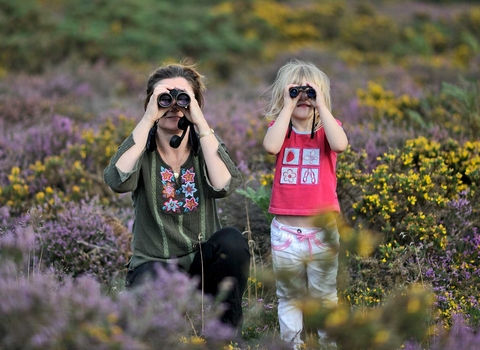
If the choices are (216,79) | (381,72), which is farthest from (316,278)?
(216,79)

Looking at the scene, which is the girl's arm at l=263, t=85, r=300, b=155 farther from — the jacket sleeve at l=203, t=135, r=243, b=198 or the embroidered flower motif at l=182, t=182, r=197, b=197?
the embroidered flower motif at l=182, t=182, r=197, b=197

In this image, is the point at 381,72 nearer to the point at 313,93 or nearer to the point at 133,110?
the point at 133,110

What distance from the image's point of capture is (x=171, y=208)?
3449mm

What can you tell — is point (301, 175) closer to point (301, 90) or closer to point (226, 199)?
point (301, 90)

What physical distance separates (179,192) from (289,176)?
618 mm

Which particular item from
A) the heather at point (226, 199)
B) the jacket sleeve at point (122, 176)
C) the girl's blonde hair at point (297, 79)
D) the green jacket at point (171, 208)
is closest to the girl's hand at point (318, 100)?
the girl's blonde hair at point (297, 79)

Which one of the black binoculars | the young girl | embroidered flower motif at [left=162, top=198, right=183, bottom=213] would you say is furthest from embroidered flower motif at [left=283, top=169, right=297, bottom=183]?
embroidered flower motif at [left=162, top=198, right=183, bottom=213]

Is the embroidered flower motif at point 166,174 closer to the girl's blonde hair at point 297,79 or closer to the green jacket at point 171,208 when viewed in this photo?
the green jacket at point 171,208

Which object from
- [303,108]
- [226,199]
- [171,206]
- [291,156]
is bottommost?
[226,199]

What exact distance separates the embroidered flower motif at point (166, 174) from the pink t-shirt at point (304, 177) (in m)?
0.57

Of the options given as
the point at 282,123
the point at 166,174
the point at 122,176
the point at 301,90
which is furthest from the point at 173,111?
the point at 301,90

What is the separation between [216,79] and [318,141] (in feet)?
30.0

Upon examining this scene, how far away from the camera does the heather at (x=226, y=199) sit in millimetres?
2104

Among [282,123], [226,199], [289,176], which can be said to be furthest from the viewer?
[226,199]
